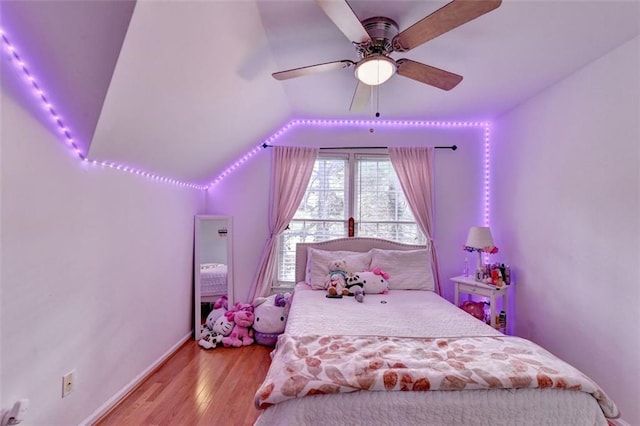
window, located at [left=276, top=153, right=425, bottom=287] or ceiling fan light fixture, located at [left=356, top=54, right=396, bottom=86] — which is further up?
ceiling fan light fixture, located at [left=356, top=54, right=396, bottom=86]

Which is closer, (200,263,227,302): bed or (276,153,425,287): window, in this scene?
(200,263,227,302): bed

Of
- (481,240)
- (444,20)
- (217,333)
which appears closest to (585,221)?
(481,240)

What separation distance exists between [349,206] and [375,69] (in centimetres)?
199

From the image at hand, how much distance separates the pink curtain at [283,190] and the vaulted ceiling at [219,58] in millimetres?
674

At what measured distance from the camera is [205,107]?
2199mm

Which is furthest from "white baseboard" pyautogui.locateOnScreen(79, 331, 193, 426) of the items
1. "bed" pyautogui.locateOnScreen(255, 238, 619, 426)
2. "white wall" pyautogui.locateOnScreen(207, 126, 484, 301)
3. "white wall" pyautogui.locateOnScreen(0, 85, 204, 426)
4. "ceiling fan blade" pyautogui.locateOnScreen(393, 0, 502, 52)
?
"ceiling fan blade" pyautogui.locateOnScreen(393, 0, 502, 52)

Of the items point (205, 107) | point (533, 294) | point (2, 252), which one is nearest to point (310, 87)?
point (205, 107)

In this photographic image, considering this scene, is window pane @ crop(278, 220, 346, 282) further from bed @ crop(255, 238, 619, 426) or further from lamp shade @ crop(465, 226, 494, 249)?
bed @ crop(255, 238, 619, 426)

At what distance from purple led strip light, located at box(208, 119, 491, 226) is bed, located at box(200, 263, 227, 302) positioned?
3.20 ft

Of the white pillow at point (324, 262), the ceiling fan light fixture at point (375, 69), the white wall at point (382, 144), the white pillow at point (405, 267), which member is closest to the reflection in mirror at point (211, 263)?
the white wall at point (382, 144)

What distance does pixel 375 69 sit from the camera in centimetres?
179

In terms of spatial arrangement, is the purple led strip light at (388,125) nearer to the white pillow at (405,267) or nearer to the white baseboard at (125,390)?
the white pillow at (405,267)

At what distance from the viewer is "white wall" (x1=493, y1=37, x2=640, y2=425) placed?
1.92 metres

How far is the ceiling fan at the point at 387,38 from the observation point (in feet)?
4.32
